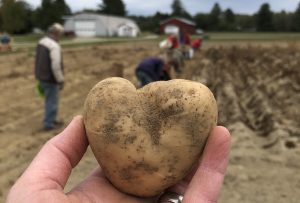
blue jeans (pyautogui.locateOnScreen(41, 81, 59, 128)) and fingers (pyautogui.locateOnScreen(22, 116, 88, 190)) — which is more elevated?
fingers (pyautogui.locateOnScreen(22, 116, 88, 190))

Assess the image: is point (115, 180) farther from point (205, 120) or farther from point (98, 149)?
point (205, 120)

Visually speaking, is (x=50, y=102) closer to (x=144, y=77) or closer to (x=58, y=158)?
(x=144, y=77)

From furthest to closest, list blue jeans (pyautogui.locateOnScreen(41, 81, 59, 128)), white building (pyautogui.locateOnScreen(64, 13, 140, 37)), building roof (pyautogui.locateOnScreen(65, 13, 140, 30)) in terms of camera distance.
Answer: building roof (pyautogui.locateOnScreen(65, 13, 140, 30)) < white building (pyautogui.locateOnScreen(64, 13, 140, 37)) < blue jeans (pyautogui.locateOnScreen(41, 81, 59, 128))

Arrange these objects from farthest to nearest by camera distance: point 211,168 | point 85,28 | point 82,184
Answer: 1. point 85,28
2. point 82,184
3. point 211,168

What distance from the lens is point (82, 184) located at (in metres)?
2.02

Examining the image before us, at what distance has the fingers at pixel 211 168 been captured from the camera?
1.87 m

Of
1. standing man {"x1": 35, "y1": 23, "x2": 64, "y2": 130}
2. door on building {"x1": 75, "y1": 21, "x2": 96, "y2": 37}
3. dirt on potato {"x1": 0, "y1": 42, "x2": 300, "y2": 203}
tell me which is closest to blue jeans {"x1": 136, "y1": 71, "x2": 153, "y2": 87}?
standing man {"x1": 35, "y1": 23, "x2": 64, "y2": 130}

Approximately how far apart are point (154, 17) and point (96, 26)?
24.0 m

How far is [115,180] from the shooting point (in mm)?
1959

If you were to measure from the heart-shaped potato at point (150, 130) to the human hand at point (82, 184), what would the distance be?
8 centimetres

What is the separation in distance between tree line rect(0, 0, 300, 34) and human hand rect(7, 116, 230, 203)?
49.1 m

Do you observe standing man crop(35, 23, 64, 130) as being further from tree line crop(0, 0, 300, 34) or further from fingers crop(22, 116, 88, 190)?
tree line crop(0, 0, 300, 34)

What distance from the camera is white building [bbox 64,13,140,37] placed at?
65125mm

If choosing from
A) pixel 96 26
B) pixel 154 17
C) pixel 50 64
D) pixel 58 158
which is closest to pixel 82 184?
pixel 58 158
